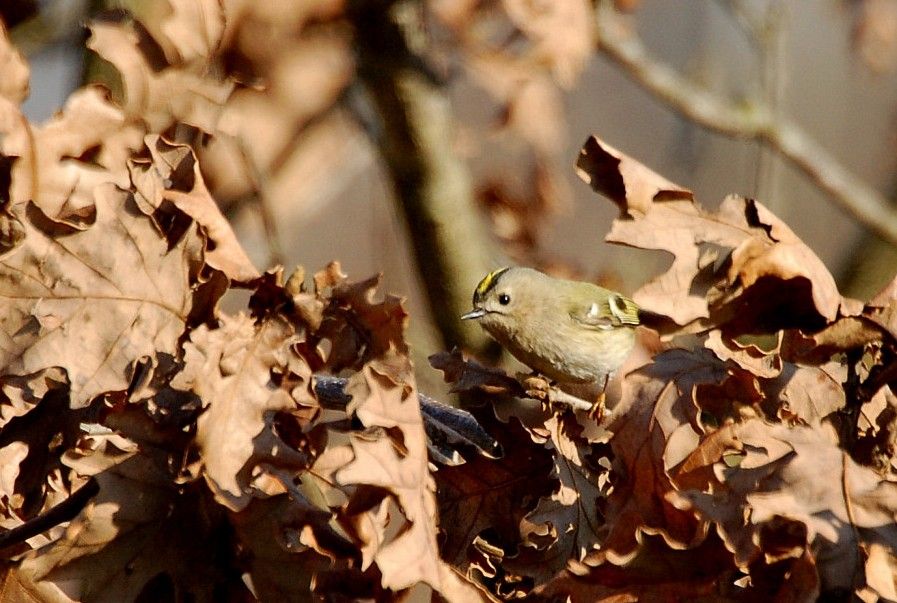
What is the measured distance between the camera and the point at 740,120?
15.4 feet

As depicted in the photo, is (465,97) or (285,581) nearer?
(285,581)

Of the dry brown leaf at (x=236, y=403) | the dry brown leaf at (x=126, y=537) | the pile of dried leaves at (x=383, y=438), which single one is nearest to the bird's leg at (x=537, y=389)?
Result: the pile of dried leaves at (x=383, y=438)

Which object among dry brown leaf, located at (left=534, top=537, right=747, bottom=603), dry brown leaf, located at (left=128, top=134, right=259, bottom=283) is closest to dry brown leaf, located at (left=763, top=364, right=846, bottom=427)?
dry brown leaf, located at (left=534, top=537, right=747, bottom=603)

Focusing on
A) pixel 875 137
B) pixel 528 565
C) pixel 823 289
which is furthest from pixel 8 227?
pixel 875 137

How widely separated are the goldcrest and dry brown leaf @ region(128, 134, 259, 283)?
1.31 meters

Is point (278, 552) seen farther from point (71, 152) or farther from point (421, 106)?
point (421, 106)

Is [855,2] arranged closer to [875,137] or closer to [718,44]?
[718,44]

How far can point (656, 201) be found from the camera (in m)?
1.66

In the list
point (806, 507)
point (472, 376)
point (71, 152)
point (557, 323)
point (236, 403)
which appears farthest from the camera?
point (557, 323)

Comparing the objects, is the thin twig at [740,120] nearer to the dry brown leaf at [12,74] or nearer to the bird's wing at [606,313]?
the bird's wing at [606,313]

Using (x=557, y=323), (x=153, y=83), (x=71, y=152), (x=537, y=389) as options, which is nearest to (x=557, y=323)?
(x=557, y=323)

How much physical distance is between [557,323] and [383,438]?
174cm

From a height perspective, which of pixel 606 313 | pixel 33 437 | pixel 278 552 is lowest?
pixel 606 313

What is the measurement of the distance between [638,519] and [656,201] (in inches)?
16.6
